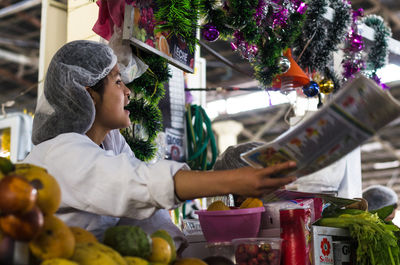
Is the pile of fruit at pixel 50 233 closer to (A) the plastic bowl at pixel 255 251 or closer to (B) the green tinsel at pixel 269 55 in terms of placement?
(A) the plastic bowl at pixel 255 251

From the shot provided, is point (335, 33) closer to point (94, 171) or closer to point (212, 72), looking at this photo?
point (94, 171)

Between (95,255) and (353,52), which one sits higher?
(353,52)

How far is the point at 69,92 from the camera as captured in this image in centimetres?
181

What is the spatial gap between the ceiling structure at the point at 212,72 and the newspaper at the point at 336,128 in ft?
13.3

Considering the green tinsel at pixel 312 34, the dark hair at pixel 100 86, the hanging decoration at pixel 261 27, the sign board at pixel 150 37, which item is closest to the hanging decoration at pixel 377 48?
the green tinsel at pixel 312 34

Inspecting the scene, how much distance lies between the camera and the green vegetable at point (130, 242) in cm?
128

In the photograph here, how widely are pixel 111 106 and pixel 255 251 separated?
2.65ft

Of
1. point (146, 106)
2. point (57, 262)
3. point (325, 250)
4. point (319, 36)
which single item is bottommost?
point (325, 250)

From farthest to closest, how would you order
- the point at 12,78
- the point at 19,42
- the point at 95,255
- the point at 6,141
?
the point at 12,78 < the point at 19,42 < the point at 6,141 < the point at 95,255

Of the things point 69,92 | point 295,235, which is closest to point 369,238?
point 295,235

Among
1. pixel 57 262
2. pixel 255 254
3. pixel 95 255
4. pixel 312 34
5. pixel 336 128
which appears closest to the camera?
pixel 57 262

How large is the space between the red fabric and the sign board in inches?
3.8

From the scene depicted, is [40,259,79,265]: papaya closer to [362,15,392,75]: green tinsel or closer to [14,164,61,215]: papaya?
[14,164,61,215]: papaya

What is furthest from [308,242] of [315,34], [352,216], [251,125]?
[251,125]
